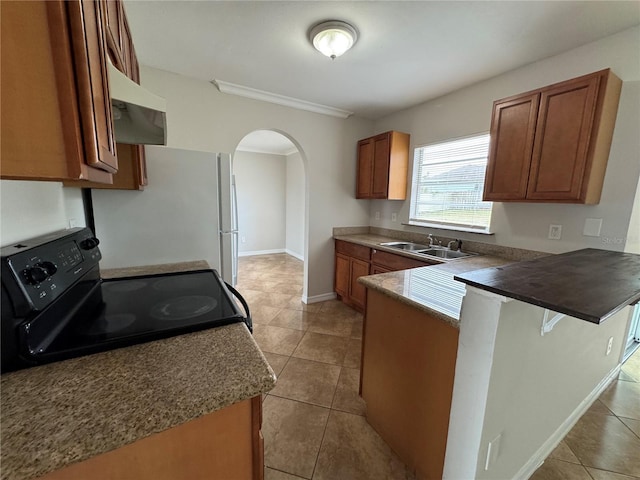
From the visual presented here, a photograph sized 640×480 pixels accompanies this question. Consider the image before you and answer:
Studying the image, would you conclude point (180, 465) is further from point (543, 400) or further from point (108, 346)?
point (543, 400)

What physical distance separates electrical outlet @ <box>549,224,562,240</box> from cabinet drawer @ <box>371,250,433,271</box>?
950mm

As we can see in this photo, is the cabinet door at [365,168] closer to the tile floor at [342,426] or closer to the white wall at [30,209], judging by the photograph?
the tile floor at [342,426]

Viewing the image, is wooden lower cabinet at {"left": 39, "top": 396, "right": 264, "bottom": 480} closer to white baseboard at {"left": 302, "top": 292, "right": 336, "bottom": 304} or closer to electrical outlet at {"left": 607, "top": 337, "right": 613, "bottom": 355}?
electrical outlet at {"left": 607, "top": 337, "right": 613, "bottom": 355}

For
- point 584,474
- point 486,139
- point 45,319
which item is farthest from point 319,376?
point 486,139

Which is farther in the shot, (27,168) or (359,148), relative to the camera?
(359,148)

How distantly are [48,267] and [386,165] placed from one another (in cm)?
311

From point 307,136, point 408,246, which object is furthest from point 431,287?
point 307,136

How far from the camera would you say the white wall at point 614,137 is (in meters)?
1.70

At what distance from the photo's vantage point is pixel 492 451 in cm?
106

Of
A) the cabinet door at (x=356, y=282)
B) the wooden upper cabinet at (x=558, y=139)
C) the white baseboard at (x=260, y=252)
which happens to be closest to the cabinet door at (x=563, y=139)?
the wooden upper cabinet at (x=558, y=139)

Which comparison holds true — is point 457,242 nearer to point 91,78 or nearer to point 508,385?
point 508,385

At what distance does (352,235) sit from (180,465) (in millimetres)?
3275

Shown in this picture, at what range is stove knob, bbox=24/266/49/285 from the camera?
684mm

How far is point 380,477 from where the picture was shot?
4.35 feet
